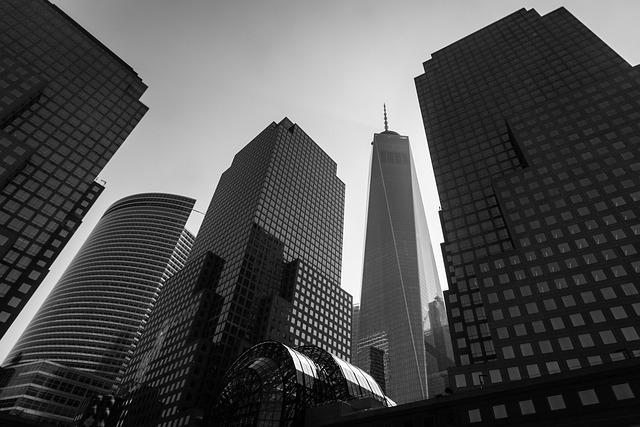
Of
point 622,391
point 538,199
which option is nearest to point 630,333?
point 622,391

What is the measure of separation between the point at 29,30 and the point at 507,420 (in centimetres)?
13995

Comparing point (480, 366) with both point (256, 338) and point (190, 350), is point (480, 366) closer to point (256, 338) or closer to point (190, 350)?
point (256, 338)

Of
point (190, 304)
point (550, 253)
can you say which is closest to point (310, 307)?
point (190, 304)

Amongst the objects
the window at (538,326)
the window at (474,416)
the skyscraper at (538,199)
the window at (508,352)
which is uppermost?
the skyscraper at (538,199)

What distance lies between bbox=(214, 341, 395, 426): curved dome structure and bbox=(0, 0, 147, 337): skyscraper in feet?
156

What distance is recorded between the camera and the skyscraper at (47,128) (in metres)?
86.9

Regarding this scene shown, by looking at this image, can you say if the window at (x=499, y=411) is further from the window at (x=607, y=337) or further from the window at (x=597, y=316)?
the window at (x=597, y=316)

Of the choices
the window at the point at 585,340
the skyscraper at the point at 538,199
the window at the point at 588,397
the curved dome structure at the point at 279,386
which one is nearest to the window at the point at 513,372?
the skyscraper at the point at 538,199

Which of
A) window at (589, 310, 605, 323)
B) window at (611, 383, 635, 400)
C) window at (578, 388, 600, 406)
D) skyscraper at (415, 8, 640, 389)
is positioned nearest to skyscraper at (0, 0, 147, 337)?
skyscraper at (415, 8, 640, 389)

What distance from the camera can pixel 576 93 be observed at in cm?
10219

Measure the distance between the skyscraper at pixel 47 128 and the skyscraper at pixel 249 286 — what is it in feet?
148

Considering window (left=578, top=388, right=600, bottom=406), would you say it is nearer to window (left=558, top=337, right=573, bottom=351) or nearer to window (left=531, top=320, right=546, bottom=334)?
window (left=558, top=337, right=573, bottom=351)

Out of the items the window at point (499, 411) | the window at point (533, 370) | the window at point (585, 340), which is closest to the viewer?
the window at point (499, 411)

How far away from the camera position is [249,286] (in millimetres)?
132625
